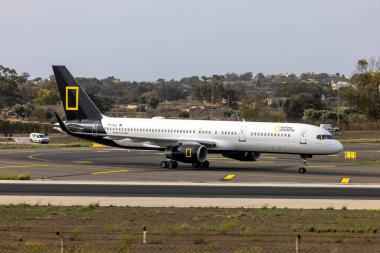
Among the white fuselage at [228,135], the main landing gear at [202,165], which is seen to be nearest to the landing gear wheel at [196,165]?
the main landing gear at [202,165]

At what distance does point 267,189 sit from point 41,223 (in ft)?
50.5

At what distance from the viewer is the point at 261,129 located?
49781 millimetres

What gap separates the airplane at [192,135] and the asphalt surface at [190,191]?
38.1 ft

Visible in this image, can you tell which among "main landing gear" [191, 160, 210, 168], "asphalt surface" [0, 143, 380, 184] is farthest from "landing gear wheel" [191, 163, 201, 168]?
"asphalt surface" [0, 143, 380, 184]

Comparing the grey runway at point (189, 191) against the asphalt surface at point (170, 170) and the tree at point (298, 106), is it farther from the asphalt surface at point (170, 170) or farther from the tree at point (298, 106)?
the tree at point (298, 106)

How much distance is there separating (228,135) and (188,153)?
10.9 feet

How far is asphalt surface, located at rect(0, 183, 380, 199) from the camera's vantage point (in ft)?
111

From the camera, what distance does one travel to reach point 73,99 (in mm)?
57000

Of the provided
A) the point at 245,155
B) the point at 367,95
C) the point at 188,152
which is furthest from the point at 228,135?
the point at 367,95

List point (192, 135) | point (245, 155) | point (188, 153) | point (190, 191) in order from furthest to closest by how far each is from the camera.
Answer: point (192, 135)
point (245, 155)
point (188, 153)
point (190, 191)

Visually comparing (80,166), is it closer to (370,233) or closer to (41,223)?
(41,223)

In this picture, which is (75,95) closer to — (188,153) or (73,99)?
(73,99)

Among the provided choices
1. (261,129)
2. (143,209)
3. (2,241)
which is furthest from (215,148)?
(2,241)

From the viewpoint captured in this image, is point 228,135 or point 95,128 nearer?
point 228,135
